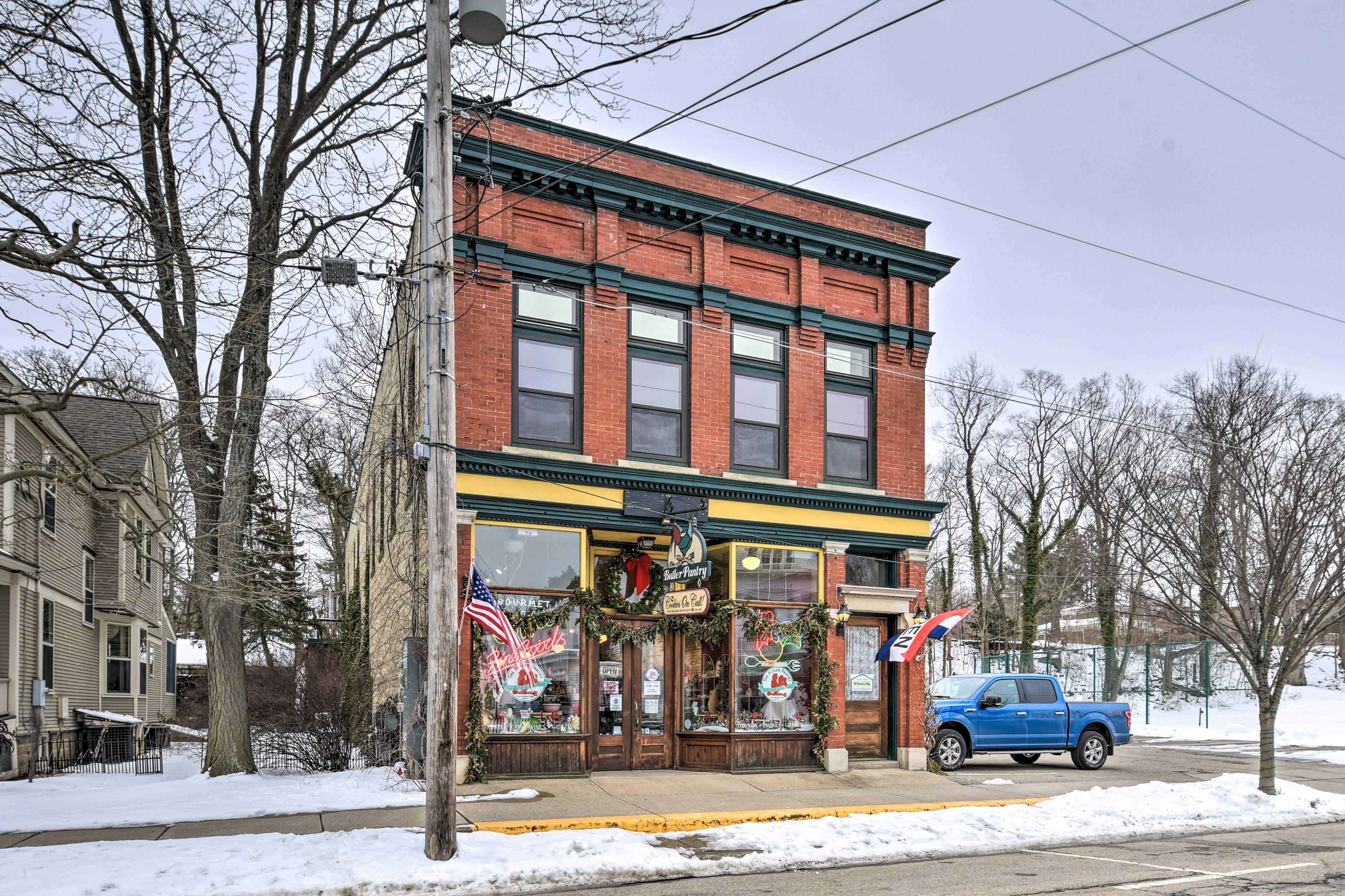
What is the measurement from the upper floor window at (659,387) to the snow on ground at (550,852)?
6.28 m

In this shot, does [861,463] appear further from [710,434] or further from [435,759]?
[435,759]

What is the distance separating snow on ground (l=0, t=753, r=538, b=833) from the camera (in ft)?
39.3

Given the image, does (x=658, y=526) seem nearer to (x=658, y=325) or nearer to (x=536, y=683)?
(x=536, y=683)

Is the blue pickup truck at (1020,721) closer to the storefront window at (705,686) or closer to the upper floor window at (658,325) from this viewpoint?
the storefront window at (705,686)

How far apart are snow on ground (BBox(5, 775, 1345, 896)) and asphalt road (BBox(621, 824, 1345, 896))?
0.38 m

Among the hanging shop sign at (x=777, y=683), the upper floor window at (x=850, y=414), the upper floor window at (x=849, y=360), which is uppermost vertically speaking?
the upper floor window at (x=849, y=360)

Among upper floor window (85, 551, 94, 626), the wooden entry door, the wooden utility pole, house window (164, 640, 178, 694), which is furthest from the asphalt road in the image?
house window (164, 640, 178, 694)

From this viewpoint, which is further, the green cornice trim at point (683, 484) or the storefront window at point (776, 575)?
the storefront window at point (776, 575)

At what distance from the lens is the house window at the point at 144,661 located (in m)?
34.8

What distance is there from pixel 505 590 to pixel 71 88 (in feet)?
27.5

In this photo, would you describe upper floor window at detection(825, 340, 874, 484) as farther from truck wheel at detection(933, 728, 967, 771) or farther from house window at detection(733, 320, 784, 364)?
truck wheel at detection(933, 728, 967, 771)

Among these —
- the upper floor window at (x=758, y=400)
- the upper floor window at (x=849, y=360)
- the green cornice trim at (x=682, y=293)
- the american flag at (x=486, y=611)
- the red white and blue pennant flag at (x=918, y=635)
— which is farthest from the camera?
the upper floor window at (x=849, y=360)

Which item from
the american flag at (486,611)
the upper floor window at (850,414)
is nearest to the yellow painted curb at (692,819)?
the american flag at (486,611)

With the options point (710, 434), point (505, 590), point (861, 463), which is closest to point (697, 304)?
point (710, 434)
